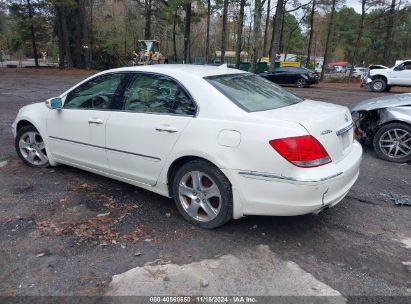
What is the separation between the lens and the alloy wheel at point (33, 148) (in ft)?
17.5

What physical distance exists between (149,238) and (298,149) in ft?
5.18

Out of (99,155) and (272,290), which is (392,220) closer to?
(272,290)

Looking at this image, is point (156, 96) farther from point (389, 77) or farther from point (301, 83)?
point (301, 83)

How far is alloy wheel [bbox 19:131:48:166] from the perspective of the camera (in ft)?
17.5

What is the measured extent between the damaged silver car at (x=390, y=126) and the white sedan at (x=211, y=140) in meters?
2.57

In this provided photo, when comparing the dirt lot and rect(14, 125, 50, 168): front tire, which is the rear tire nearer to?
the dirt lot

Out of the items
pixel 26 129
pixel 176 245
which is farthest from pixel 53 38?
pixel 176 245

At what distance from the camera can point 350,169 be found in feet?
11.9

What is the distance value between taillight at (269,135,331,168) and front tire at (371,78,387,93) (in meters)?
19.1

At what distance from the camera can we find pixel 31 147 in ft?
17.8

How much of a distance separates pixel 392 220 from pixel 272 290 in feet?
6.45

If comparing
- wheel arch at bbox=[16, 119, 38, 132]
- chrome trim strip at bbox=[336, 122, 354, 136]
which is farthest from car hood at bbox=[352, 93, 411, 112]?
wheel arch at bbox=[16, 119, 38, 132]

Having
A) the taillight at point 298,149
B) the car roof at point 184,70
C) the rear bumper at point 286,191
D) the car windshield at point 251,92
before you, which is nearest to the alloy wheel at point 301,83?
the car windshield at point 251,92

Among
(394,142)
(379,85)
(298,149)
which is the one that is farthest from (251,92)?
(379,85)
